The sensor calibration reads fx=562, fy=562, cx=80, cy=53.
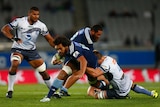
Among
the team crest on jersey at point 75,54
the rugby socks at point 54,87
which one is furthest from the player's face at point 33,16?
the rugby socks at point 54,87

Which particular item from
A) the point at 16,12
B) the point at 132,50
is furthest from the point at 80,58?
the point at 16,12

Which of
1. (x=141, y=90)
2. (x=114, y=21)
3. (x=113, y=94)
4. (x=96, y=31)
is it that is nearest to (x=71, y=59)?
(x=96, y=31)

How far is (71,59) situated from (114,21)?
25.5m

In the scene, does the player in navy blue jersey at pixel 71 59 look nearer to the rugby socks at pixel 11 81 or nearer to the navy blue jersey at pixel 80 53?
the navy blue jersey at pixel 80 53

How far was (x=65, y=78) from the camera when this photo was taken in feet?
46.2

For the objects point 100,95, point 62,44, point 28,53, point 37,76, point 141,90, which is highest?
point 62,44

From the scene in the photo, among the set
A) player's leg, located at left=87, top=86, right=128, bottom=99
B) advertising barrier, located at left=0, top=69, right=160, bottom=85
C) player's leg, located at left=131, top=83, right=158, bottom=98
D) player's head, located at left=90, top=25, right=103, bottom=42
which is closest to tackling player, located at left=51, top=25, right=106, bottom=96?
player's head, located at left=90, top=25, right=103, bottom=42

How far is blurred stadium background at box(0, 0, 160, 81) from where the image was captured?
32.2 meters

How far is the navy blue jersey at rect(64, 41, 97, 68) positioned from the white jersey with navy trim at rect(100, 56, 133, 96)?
64 centimetres

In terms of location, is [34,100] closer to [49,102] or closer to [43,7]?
[49,102]

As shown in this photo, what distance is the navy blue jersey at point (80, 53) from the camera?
13.2 m

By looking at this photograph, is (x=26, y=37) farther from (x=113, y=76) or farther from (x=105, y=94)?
(x=113, y=76)

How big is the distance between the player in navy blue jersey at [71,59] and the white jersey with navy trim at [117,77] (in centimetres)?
49

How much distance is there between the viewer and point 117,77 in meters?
13.7
